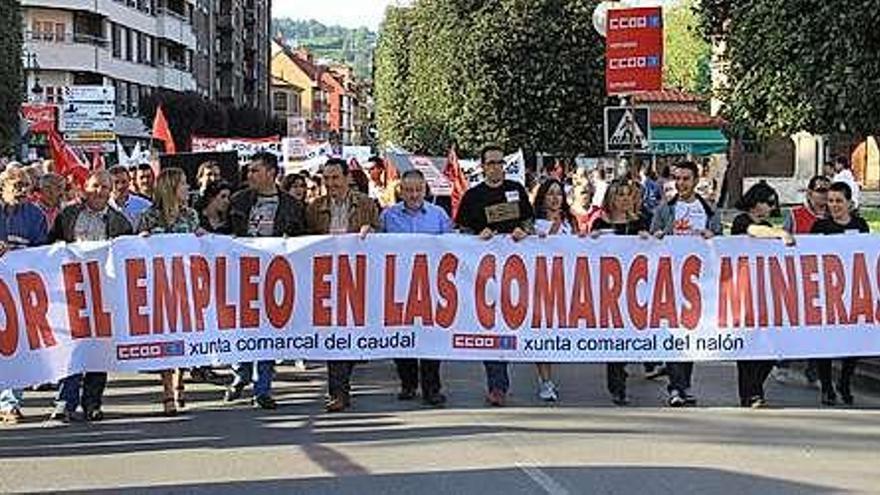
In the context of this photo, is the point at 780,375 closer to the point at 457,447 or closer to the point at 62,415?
the point at 457,447

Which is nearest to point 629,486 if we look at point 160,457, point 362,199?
point 160,457

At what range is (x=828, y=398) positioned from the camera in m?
11.6

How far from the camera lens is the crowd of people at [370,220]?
439 inches

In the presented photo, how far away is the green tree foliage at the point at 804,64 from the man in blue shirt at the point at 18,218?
9.34 m

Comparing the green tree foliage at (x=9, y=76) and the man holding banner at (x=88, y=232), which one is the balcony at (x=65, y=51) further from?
the man holding banner at (x=88, y=232)

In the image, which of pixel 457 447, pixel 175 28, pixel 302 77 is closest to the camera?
pixel 457 447

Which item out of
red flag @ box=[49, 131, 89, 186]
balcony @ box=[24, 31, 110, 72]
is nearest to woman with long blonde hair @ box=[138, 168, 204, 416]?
red flag @ box=[49, 131, 89, 186]

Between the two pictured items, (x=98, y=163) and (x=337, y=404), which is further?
(x=98, y=163)

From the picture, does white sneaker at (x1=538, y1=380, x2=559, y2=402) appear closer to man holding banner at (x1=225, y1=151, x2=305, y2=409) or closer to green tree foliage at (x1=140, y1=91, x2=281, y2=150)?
man holding banner at (x1=225, y1=151, x2=305, y2=409)

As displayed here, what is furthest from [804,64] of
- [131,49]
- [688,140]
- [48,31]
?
[131,49]

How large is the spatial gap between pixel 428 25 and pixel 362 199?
146 feet

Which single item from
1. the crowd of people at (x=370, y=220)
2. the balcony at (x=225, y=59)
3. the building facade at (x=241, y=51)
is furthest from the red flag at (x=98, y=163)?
the balcony at (x=225, y=59)

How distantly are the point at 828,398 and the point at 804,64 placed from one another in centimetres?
647

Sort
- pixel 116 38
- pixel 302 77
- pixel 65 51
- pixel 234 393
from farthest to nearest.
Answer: pixel 302 77, pixel 116 38, pixel 65 51, pixel 234 393
